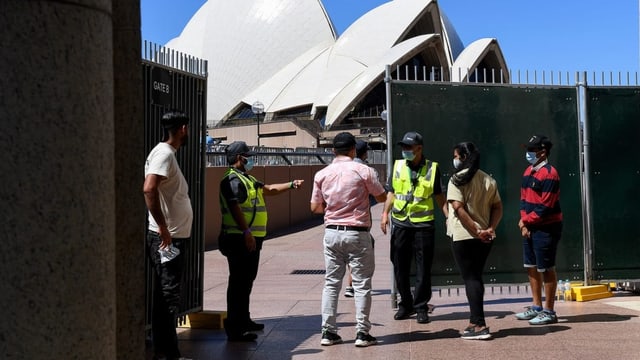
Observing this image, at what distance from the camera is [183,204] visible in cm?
509

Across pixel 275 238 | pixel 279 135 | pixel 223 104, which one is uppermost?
pixel 223 104

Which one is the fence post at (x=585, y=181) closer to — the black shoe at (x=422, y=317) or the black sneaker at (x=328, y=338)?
the black shoe at (x=422, y=317)

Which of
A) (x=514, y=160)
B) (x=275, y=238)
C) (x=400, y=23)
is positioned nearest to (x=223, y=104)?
(x=400, y=23)

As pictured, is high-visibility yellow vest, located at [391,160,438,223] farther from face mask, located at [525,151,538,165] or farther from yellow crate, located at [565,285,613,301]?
yellow crate, located at [565,285,613,301]

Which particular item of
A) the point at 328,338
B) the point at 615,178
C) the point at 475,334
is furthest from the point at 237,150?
the point at 615,178

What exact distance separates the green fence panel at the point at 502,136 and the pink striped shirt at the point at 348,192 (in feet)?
5.30

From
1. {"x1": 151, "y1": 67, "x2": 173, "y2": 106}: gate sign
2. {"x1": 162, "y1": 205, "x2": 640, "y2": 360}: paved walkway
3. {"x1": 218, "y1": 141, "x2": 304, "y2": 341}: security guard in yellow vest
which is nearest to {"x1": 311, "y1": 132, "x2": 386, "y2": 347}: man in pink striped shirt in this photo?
{"x1": 162, "y1": 205, "x2": 640, "y2": 360}: paved walkway

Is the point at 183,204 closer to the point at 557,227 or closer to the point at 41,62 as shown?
the point at 41,62

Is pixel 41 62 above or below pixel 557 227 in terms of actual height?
above

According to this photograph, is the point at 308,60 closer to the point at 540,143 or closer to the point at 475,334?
the point at 540,143

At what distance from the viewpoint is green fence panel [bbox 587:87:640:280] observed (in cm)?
809

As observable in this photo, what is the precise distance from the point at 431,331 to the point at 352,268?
120 cm

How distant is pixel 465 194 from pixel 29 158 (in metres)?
4.46

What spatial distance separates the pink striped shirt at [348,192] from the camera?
573cm
